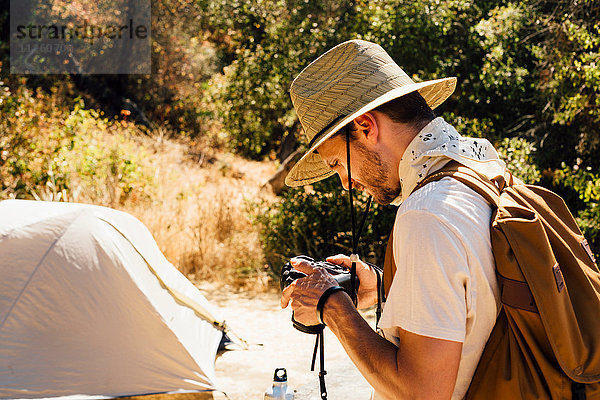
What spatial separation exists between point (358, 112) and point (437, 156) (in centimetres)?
22

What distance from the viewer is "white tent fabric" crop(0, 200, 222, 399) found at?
3.35 m

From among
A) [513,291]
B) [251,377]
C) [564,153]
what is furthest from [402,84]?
[564,153]


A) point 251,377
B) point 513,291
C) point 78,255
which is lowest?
point 251,377

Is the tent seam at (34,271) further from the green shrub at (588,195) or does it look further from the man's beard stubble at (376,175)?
the green shrub at (588,195)

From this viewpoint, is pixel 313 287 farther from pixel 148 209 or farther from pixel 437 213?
pixel 148 209

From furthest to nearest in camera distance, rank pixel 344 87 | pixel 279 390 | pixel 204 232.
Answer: pixel 204 232 → pixel 279 390 → pixel 344 87

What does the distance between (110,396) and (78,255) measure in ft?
2.97

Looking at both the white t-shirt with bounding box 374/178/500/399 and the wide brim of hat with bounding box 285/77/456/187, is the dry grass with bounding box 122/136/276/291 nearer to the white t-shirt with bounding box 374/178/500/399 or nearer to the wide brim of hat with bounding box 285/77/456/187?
the wide brim of hat with bounding box 285/77/456/187

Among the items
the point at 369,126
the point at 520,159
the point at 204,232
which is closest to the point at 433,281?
the point at 369,126

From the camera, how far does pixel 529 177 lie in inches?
237

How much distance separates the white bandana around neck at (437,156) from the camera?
1.23 metres

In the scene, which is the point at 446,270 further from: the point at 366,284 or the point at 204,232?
the point at 204,232

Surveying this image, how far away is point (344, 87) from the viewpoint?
1.42 meters

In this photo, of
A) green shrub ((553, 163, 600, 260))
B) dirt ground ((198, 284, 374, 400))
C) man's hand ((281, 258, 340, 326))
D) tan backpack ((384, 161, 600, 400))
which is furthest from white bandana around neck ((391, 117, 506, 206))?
green shrub ((553, 163, 600, 260))
